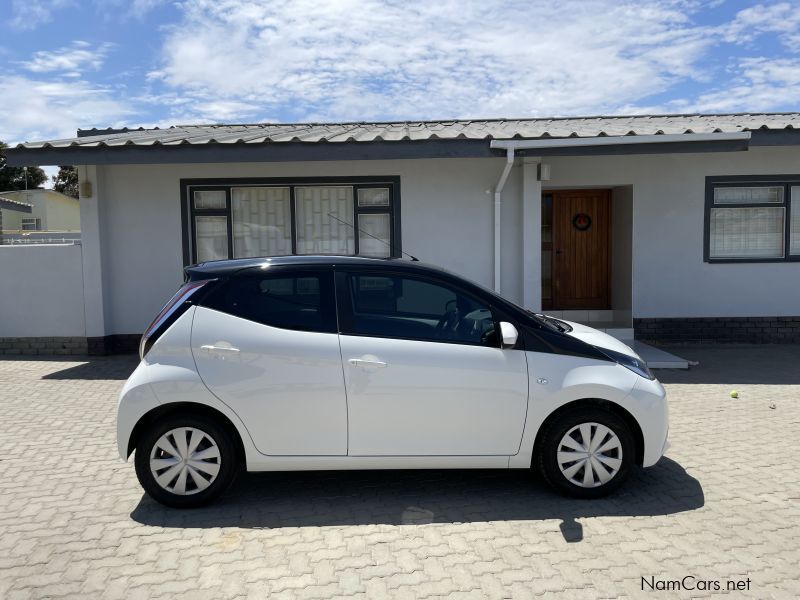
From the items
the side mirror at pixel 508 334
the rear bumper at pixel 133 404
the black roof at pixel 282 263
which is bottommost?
the rear bumper at pixel 133 404

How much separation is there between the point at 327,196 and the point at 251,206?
116cm

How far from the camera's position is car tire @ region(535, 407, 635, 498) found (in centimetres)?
445

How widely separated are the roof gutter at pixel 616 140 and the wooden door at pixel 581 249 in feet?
8.85

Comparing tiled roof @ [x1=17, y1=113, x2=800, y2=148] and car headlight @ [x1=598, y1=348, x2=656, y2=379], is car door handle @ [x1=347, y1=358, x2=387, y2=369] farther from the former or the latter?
tiled roof @ [x1=17, y1=113, x2=800, y2=148]

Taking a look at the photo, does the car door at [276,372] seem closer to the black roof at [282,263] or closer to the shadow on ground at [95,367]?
the black roof at [282,263]

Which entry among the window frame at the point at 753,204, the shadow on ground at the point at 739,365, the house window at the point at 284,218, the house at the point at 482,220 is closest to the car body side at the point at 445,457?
the shadow on ground at the point at 739,365

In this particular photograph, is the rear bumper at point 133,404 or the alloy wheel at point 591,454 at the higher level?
the rear bumper at point 133,404

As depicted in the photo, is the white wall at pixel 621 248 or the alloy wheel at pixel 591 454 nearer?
the alloy wheel at pixel 591 454

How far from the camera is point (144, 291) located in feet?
33.4

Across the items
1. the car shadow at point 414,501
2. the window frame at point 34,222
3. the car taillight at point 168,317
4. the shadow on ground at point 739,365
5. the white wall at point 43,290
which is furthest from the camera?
the window frame at point 34,222

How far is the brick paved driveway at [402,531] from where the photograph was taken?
3.52m

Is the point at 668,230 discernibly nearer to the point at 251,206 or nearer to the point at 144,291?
the point at 251,206

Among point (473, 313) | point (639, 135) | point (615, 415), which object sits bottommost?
point (615, 415)

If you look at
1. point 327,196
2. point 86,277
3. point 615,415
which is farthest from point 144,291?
point 615,415
